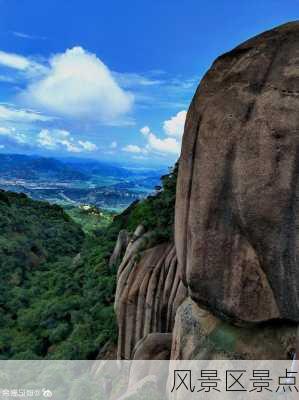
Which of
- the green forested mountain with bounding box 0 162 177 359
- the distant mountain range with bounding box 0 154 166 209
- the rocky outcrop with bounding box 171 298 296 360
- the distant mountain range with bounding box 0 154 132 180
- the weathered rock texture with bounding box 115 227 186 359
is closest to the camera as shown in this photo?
the rocky outcrop with bounding box 171 298 296 360

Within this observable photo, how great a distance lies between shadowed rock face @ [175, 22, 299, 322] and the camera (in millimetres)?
4527

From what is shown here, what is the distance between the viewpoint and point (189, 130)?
528 cm

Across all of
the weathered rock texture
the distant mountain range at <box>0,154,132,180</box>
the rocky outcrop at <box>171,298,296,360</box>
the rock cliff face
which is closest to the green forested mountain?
the weathered rock texture

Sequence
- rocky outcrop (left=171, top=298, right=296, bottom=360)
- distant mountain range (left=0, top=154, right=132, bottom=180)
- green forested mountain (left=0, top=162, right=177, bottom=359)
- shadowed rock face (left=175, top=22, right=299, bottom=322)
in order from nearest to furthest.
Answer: shadowed rock face (left=175, top=22, right=299, bottom=322), rocky outcrop (left=171, top=298, right=296, bottom=360), green forested mountain (left=0, top=162, right=177, bottom=359), distant mountain range (left=0, top=154, right=132, bottom=180)

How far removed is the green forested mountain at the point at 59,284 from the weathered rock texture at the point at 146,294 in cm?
75

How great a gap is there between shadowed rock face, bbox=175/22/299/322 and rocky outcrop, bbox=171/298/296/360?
13.0 inches

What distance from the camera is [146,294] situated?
11.9m

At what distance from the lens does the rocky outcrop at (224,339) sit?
5.07 meters

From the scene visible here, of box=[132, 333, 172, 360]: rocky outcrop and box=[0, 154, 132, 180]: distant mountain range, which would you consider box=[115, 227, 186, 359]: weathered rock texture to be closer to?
box=[132, 333, 172, 360]: rocky outcrop

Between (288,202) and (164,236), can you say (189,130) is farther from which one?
(164,236)

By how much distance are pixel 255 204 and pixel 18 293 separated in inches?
807

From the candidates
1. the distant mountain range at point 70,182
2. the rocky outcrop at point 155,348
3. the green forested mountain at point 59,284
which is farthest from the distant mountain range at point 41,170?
the rocky outcrop at point 155,348

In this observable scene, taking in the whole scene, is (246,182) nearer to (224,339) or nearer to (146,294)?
(224,339)

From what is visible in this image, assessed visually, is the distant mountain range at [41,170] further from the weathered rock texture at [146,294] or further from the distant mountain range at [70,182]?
the weathered rock texture at [146,294]
